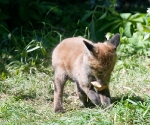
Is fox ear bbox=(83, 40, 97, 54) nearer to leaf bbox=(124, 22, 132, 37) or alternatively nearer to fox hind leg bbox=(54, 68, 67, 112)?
fox hind leg bbox=(54, 68, 67, 112)

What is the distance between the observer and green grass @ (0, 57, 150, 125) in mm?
5824

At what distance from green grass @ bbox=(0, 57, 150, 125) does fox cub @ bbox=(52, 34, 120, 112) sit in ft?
0.66

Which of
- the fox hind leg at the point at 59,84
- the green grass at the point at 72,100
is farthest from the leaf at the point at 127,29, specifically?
the fox hind leg at the point at 59,84

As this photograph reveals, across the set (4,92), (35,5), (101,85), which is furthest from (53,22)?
(101,85)

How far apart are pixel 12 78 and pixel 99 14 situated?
3.09 metres

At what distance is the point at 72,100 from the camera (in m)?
7.71

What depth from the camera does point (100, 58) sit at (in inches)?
263

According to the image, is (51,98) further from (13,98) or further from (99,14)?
(99,14)

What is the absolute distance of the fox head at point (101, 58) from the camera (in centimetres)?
667

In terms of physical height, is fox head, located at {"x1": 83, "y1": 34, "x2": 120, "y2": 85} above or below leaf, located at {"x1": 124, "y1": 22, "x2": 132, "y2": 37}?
above

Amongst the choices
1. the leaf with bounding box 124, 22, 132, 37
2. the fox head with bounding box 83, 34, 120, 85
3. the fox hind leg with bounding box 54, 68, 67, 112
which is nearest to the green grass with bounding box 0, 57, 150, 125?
the fox hind leg with bounding box 54, 68, 67, 112

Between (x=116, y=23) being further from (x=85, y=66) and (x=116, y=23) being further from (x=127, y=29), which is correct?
(x=85, y=66)

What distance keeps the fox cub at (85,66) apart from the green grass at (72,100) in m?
0.20

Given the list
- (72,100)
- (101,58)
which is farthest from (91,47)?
(72,100)
